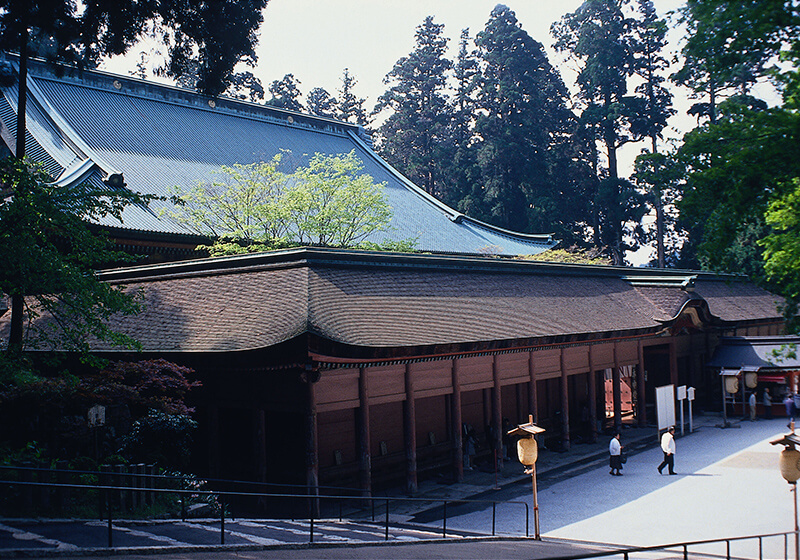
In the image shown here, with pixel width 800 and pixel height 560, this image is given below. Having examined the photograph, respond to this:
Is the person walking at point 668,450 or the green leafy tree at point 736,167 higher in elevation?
the green leafy tree at point 736,167

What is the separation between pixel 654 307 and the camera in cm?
2623

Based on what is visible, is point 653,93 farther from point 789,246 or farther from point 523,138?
point 789,246

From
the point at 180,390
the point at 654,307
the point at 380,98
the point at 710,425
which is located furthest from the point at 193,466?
the point at 380,98

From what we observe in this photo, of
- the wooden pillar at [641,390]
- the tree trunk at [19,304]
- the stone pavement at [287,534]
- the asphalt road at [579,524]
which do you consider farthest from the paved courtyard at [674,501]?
the tree trunk at [19,304]

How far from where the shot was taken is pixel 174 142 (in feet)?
114

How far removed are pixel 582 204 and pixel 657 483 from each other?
47976 millimetres

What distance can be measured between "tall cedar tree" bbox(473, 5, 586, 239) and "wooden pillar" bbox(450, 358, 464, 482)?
43.5 meters

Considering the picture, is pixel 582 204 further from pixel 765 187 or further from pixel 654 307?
pixel 765 187

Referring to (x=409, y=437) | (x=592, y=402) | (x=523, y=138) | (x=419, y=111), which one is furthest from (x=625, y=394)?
(x=419, y=111)

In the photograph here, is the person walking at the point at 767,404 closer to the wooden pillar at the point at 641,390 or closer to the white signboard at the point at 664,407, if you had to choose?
the wooden pillar at the point at 641,390

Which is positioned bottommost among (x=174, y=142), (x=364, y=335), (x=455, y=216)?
(x=364, y=335)

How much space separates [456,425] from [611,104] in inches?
1947

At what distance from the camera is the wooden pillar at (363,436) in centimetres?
1556

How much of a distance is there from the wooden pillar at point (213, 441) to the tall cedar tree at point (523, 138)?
47122mm
